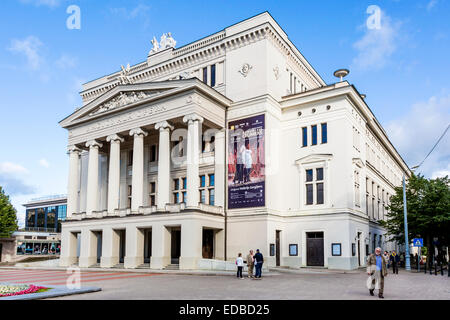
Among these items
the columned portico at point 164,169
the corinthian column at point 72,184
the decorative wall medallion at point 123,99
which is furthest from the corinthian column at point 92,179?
the columned portico at point 164,169

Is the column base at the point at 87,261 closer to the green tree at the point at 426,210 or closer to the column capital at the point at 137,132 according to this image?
the column capital at the point at 137,132

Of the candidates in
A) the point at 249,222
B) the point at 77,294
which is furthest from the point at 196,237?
the point at 77,294

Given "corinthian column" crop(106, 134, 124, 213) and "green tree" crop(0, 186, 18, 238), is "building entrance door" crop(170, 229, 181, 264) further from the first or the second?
"green tree" crop(0, 186, 18, 238)

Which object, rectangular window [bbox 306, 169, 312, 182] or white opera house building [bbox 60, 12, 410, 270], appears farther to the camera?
rectangular window [bbox 306, 169, 312, 182]

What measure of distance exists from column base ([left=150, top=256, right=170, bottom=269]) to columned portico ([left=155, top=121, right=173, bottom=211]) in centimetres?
423

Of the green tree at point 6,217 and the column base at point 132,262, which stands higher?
the green tree at point 6,217

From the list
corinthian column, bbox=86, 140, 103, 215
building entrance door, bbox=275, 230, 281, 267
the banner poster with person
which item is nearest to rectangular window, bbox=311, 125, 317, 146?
the banner poster with person

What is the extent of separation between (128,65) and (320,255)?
1204 inches

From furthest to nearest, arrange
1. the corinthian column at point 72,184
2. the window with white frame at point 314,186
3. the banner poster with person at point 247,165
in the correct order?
1. the corinthian column at point 72,184
2. the window with white frame at point 314,186
3. the banner poster with person at point 247,165

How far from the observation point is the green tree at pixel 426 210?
131ft

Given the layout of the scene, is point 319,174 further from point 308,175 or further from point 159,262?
point 159,262

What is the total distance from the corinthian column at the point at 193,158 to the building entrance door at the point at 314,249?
10667 millimetres

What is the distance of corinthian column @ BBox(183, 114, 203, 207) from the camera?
1446 inches

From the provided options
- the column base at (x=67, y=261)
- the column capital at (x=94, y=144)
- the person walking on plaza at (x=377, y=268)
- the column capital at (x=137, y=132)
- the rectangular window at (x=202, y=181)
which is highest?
the column capital at (x=137, y=132)
